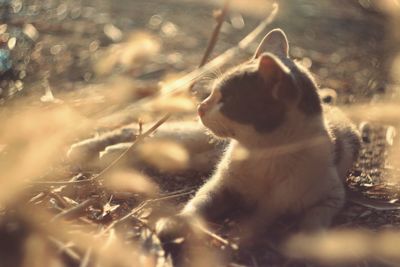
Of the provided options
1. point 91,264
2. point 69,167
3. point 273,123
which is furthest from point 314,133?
point 69,167

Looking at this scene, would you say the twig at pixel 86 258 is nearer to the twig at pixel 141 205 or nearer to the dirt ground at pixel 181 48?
the twig at pixel 141 205

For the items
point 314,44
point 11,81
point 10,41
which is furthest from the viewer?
point 314,44

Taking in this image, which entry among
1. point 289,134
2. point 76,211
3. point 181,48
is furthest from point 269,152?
point 181,48

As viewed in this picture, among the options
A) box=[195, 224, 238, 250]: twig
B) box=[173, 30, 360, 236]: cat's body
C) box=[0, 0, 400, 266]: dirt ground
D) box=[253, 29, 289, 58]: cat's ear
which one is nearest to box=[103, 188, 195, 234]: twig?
box=[0, 0, 400, 266]: dirt ground

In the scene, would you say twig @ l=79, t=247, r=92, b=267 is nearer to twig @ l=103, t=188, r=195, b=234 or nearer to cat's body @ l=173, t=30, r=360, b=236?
twig @ l=103, t=188, r=195, b=234

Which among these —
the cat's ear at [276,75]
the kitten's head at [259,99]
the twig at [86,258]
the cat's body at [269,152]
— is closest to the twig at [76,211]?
the twig at [86,258]

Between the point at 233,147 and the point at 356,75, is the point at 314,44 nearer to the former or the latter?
the point at 356,75
